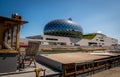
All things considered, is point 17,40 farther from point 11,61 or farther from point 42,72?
point 42,72

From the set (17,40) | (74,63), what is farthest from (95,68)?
(17,40)

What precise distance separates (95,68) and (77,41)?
248ft

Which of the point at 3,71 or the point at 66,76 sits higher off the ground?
the point at 3,71

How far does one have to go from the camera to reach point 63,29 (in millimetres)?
92188

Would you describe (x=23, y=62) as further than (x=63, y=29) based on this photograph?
No

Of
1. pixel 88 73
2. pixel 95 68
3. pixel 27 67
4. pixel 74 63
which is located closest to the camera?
pixel 27 67

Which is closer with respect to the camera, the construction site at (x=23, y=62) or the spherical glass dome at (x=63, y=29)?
the construction site at (x=23, y=62)

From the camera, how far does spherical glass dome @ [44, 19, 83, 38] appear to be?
3615 inches

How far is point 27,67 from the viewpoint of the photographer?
9.13m

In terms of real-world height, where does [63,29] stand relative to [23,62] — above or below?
above

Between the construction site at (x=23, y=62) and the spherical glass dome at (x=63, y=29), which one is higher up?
the spherical glass dome at (x=63, y=29)

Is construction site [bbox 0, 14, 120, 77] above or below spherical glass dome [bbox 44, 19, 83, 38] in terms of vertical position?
below

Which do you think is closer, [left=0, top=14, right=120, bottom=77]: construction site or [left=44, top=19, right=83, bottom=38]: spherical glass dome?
[left=0, top=14, right=120, bottom=77]: construction site

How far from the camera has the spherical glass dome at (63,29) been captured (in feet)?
301
